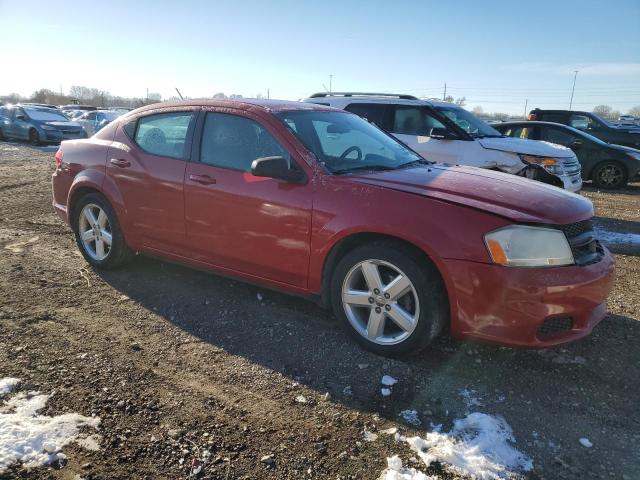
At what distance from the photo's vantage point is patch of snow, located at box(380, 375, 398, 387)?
9.87ft

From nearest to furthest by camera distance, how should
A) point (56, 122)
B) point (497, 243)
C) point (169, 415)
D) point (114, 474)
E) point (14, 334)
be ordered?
point (114, 474) → point (169, 415) → point (497, 243) → point (14, 334) → point (56, 122)

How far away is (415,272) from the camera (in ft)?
10.0

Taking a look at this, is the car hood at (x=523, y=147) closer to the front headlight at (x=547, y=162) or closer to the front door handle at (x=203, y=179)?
the front headlight at (x=547, y=162)

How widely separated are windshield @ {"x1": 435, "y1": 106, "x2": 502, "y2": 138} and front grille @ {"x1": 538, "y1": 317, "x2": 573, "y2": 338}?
208 inches

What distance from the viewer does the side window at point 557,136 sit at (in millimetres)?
11391

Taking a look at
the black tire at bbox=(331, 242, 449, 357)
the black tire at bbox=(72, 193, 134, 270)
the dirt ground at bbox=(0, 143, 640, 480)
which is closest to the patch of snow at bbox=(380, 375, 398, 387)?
the dirt ground at bbox=(0, 143, 640, 480)

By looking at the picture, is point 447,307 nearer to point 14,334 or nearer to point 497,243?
point 497,243

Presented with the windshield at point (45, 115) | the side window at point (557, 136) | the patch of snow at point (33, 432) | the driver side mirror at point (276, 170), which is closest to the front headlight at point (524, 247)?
the driver side mirror at point (276, 170)

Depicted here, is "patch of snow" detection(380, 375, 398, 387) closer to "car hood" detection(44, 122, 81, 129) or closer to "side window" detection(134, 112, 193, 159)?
"side window" detection(134, 112, 193, 159)

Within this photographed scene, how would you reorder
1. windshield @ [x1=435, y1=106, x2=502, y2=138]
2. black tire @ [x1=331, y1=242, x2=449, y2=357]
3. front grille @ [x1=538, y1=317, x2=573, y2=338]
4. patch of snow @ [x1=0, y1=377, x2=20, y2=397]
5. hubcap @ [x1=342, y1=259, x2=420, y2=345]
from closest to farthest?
1. patch of snow @ [x1=0, y1=377, x2=20, y2=397]
2. front grille @ [x1=538, y1=317, x2=573, y2=338]
3. black tire @ [x1=331, y1=242, x2=449, y2=357]
4. hubcap @ [x1=342, y1=259, x2=420, y2=345]
5. windshield @ [x1=435, y1=106, x2=502, y2=138]

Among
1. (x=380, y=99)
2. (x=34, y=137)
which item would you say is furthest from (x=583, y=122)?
(x=34, y=137)

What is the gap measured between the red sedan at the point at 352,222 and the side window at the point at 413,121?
3635 millimetres

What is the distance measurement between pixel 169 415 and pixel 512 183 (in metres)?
2.72

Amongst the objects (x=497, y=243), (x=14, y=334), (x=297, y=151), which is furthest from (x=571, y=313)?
(x=14, y=334)
